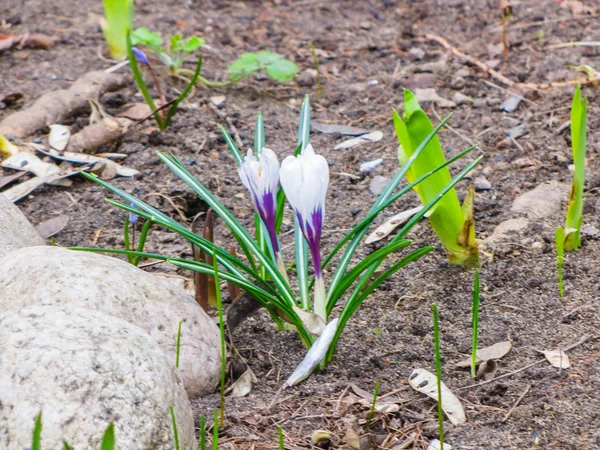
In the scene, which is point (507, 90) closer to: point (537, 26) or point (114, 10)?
point (537, 26)

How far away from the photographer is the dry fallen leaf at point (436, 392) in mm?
1924

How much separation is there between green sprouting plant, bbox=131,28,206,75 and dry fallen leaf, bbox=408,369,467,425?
2.25m

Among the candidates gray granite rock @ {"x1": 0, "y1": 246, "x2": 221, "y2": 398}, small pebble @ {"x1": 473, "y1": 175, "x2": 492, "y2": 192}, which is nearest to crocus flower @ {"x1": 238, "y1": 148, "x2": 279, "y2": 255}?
gray granite rock @ {"x1": 0, "y1": 246, "x2": 221, "y2": 398}

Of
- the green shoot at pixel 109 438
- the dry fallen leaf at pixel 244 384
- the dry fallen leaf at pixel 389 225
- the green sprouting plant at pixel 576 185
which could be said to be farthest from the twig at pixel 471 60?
the green shoot at pixel 109 438

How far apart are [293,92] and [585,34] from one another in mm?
1605

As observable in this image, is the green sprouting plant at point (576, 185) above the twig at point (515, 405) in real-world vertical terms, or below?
above

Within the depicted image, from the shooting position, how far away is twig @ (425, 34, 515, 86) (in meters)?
3.87

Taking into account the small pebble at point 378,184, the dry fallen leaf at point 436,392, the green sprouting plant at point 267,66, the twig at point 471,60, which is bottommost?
the small pebble at point 378,184

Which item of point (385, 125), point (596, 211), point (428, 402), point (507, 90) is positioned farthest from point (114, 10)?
point (428, 402)

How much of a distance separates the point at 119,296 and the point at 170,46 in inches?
91.3

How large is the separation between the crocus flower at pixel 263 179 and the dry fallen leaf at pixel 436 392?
1.88 ft

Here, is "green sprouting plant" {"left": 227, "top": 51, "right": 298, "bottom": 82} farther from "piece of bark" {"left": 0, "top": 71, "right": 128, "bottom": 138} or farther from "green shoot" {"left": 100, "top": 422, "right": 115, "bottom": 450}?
"green shoot" {"left": 100, "top": 422, "right": 115, "bottom": 450}

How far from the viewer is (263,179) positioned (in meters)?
1.98

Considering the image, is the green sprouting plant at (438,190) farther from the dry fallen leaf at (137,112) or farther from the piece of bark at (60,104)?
the piece of bark at (60,104)
